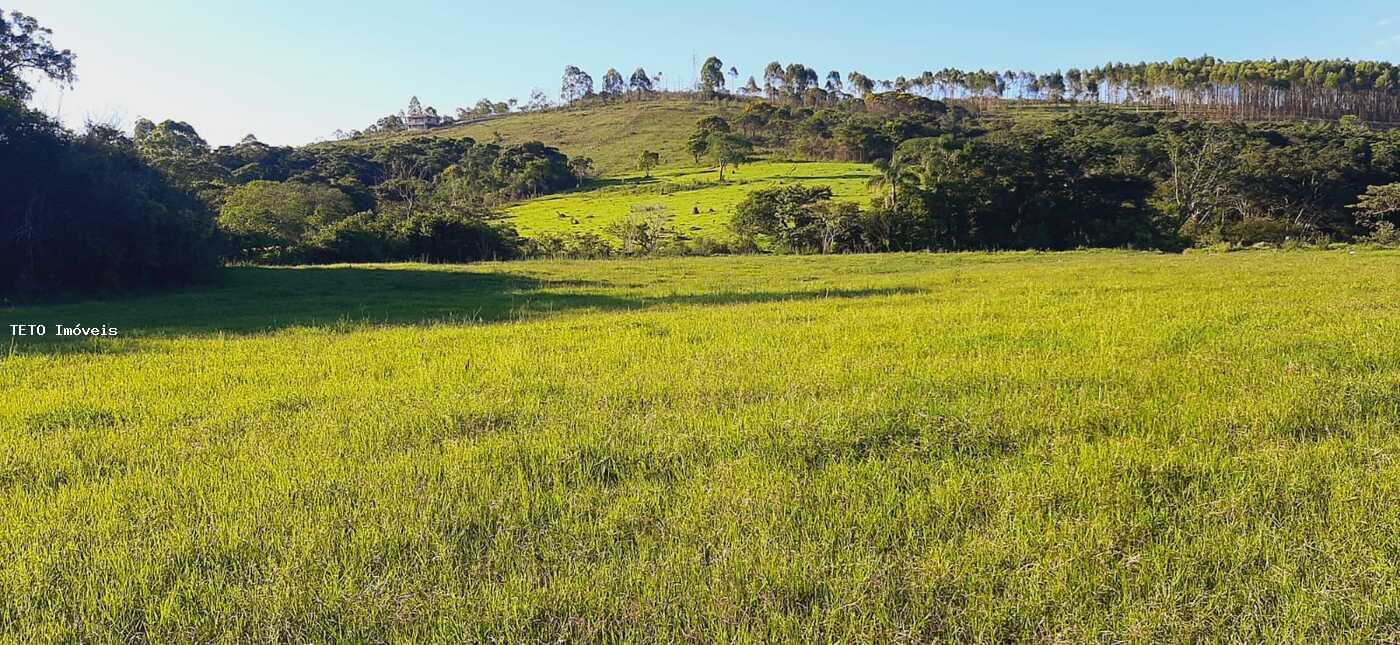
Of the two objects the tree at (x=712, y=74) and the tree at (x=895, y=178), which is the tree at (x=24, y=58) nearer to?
the tree at (x=895, y=178)

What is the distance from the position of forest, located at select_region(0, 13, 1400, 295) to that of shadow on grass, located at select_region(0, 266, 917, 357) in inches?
120

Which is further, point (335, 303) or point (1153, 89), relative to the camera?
point (1153, 89)

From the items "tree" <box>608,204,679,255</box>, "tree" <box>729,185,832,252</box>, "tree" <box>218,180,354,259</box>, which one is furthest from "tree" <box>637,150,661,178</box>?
"tree" <box>218,180,354,259</box>

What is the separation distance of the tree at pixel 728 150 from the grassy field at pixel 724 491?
8218 centimetres

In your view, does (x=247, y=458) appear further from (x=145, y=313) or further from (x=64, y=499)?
(x=145, y=313)

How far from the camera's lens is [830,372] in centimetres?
688

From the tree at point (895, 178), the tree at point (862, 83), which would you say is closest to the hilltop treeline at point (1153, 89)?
the tree at point (862, 83)

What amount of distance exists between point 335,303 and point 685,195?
60.1 m

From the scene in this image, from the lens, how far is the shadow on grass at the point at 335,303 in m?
12.9

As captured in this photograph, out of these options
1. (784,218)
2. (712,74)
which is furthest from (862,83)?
(784,218)

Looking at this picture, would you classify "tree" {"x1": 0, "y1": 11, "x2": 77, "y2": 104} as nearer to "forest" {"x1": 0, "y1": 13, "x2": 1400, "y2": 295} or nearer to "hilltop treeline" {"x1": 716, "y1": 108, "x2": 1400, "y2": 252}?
"forest" {"x1": 0, "y1": 13, "x2": 1400, "y2": 295}

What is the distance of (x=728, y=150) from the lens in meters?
90.3

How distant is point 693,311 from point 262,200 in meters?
43.8

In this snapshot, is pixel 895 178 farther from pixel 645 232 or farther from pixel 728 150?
pixel 728 150
